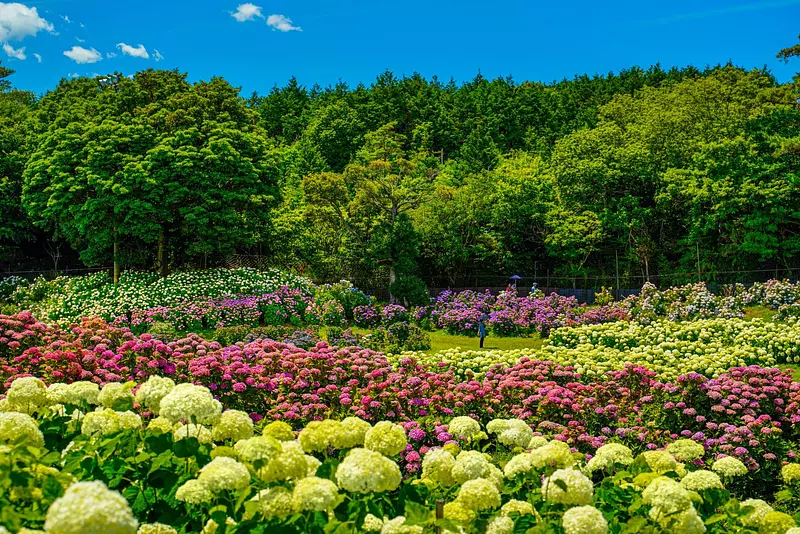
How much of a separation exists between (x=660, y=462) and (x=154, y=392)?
270 centimetres

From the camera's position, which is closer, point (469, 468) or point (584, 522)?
point (584, 522)

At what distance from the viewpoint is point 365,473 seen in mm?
2611

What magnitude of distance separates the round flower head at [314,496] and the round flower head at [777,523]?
1867 millimetres

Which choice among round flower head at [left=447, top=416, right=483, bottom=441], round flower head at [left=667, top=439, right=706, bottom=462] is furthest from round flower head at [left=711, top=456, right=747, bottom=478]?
round flower head at [left=447, top=416, right=483, bottom=441]

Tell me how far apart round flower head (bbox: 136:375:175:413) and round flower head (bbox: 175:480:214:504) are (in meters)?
1.05

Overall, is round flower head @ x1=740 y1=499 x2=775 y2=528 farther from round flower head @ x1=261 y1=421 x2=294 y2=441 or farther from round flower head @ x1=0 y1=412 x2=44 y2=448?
round flower head @ x1=0 y1=412 x2=44 y2=448

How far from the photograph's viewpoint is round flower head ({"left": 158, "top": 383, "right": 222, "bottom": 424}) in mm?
3176

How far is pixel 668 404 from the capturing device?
25.9ft

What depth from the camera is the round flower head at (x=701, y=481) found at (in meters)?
3.31

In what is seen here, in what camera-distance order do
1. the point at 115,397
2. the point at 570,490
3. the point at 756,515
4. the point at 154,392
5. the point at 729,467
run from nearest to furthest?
1. the point at 570,490
2. the point at 756,515
3. the point at 154,392
4. the point at 115,397
5. the point at 729,467

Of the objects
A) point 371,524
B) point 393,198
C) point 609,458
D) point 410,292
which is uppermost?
point 393,198

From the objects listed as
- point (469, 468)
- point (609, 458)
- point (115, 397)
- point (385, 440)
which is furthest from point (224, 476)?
point (609, 458)

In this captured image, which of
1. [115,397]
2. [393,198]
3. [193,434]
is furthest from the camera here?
[393,198]

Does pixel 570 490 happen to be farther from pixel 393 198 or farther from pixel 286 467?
pixel 393 198
